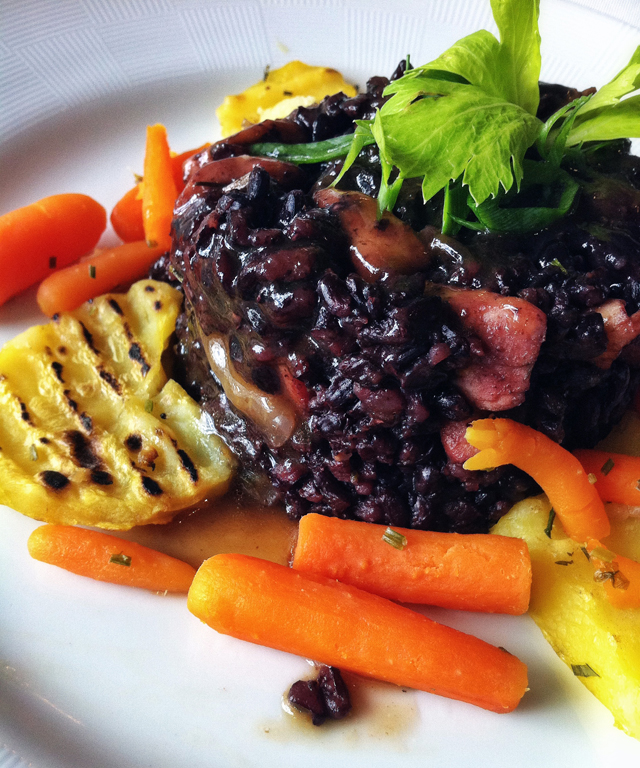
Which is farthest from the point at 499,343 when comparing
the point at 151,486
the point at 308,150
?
the point at 151,486

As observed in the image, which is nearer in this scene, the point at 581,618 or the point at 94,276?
the point at 581,618

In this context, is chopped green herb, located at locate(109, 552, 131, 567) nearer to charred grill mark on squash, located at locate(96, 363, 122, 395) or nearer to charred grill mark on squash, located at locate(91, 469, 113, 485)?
charred grill mark on squash, located at locate(91, 469, 113, 485)

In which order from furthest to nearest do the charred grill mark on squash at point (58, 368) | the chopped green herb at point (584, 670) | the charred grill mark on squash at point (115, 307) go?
the charred grill mark on squash at point (115, 307) < the charred grill mark on squash at point (58, 368) < the chopped green herb at point (584, 670)

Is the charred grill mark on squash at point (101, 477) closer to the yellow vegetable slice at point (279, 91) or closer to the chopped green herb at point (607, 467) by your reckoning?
the chopped green herb at point (607, 467)

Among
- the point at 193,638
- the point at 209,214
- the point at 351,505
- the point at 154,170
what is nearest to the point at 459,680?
the point at 351,505

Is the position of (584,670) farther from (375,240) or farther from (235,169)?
(235,169)

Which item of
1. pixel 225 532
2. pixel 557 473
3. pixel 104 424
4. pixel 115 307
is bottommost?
pixel 225 532

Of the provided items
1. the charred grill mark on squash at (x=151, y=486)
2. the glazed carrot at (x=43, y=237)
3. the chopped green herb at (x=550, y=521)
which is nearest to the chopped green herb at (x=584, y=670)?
the chopped green herb at (x=550, y=521)
